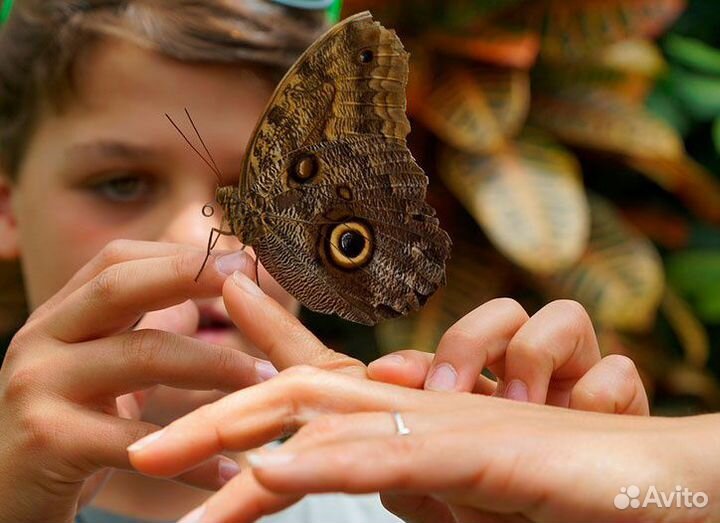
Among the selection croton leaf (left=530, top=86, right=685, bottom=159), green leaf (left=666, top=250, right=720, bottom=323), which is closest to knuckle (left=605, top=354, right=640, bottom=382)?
croton leaf (left=530, top=86, right=685, bottom=159)

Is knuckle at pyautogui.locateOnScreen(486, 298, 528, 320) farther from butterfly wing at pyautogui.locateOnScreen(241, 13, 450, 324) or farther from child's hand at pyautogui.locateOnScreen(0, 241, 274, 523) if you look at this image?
child's hand at pyautogui.locateOnScreen(0, 241, 274, 523)

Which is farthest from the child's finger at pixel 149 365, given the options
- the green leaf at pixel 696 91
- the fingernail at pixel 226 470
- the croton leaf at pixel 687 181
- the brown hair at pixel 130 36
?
the green leaf at pixel 696 91

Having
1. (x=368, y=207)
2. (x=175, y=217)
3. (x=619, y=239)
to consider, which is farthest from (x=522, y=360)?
(x=619, y=239)

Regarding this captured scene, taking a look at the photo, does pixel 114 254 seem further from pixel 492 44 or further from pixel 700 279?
pixel 700 279

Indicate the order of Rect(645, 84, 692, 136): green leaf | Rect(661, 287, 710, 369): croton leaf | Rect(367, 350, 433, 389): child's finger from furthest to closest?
1. Rect(645, 84, 692, 136): green leaf
2. Rect(661, 287, 710, 369): croton leaf
3. Rect(367, 350, 433, 389): child's finger

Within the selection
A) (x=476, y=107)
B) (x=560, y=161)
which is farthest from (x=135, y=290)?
(x=560, y=161)

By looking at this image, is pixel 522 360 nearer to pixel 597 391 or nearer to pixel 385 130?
pixel 597 391
